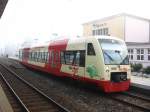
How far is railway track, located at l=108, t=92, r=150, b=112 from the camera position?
10195mm

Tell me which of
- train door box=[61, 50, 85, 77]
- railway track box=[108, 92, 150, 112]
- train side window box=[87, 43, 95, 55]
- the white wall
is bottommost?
railway track box=[108, 92, 150, 112]

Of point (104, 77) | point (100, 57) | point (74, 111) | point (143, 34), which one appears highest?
point (143, 34)

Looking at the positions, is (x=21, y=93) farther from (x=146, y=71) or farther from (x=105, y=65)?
(x=146, y=71)

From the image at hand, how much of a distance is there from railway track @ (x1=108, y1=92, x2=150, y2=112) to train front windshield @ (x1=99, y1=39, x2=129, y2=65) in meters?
1.65

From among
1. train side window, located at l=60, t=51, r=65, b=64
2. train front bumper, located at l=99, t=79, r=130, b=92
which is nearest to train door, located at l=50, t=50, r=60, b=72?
train side window, located at l=60, t=51, r=65, b=64

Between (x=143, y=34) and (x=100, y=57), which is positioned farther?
(x=143, y=34)

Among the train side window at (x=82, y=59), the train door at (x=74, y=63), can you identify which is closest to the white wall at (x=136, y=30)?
the train door at (x=74, y=63)

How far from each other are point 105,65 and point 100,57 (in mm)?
454

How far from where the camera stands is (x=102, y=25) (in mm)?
43031

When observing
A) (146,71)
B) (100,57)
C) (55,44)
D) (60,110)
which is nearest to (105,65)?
(100,57)

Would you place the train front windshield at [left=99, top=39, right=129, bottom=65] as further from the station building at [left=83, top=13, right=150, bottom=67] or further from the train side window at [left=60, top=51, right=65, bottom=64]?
the station building at [left=83, top=13, right=150, bottom=67]

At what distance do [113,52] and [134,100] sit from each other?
2.59 m

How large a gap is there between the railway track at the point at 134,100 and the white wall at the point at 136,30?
1064 inches

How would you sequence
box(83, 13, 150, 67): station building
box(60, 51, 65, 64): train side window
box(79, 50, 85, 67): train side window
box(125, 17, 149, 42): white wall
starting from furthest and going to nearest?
box(125, 17, 149, 42): white wall, box(83, 13, 150, 67): station building, box(60, 51, 65, 64): train side window, box(79, 50, 85, 67): train side window
